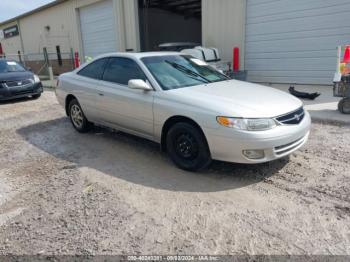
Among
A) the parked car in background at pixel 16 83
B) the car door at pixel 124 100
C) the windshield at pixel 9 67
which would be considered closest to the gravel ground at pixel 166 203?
the car door at pixel 124 100

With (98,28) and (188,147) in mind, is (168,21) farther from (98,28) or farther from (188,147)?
(188,147)

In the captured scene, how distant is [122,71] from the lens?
15.5 feet

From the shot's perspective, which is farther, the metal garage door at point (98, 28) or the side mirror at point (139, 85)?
the metal garage door at point (98, 28)

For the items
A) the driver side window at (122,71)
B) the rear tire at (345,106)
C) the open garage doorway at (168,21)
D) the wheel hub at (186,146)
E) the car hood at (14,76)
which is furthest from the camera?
the open garage doorway at (168,21)

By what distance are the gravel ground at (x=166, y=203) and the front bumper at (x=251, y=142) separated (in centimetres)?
34

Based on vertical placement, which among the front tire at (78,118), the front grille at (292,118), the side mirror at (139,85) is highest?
the side mirror at (139,85)

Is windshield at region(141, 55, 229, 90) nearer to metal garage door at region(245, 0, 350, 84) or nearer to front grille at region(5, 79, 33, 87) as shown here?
metal garage door at region(245, 0, 350, 84)

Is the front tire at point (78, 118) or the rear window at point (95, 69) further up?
the rear window at point (95, 69)

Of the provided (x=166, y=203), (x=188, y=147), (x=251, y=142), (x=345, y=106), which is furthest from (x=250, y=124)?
(x=345, y=106)

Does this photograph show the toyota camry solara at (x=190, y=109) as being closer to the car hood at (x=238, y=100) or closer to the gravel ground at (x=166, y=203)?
the car hood at (x=238, y=100)

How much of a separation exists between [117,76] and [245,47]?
23.5ft

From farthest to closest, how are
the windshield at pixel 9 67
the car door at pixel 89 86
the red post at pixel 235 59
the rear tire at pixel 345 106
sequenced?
the red post at pixel 235 59 < the windshield at pixel 9 67 < the rear tire at pixel 345 106 < the car door at pixel 89 86

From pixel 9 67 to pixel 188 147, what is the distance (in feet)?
29.9

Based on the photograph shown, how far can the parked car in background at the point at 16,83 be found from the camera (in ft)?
30.3
